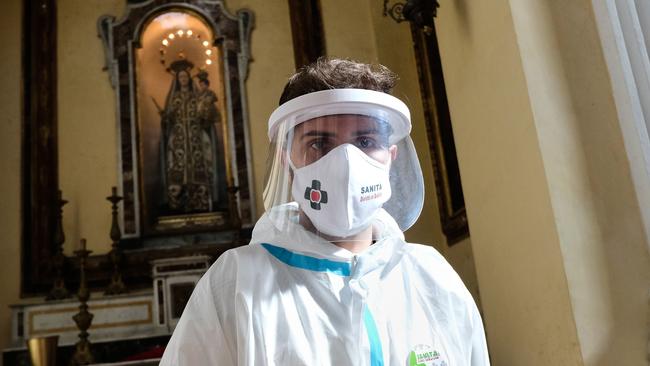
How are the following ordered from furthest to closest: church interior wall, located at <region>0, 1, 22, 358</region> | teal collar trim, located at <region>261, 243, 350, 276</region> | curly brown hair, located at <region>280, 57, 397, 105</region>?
church interior wall, located at <region>0, 1, 22, 358</region>
curly brown hair, located at <region>280, 57, 397, 105</region>
teal collar trim, located at <region>261, 243, 350, 276</region>

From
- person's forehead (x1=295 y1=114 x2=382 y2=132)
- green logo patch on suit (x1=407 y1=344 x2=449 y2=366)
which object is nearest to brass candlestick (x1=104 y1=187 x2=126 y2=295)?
person's forehead (x1=295 y1=114 x2=382 y2=132)

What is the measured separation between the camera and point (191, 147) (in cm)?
602

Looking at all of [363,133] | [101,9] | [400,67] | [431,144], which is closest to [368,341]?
[363,133]

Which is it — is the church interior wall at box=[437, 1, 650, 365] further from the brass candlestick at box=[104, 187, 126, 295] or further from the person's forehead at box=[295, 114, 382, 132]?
the brass candlestick at box=[104, 187, 126, 295]

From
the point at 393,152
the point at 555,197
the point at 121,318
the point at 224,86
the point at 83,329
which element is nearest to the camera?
Result: the point at 393,152

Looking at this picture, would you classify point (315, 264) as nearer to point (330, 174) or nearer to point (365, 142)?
point (330, 174)

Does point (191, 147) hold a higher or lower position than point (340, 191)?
higher

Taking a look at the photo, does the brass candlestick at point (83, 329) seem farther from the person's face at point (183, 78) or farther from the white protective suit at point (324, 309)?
the white protective suit at point (324, 309)

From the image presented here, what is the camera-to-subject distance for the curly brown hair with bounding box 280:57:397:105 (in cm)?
135

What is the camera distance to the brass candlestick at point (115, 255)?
5.14 meters

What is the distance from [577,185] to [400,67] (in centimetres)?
322

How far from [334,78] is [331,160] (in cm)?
18

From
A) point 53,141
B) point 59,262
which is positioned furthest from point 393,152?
point 53,141

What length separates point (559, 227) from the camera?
2.08 m
